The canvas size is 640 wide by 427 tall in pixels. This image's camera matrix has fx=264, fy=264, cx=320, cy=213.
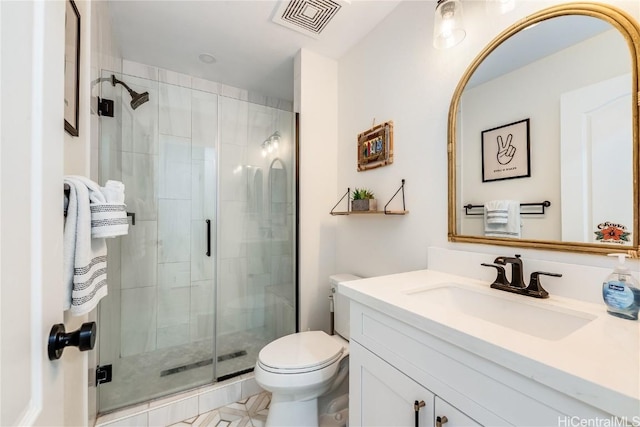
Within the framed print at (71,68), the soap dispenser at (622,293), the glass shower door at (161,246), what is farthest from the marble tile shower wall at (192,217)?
the soap dispenser at (622,293)

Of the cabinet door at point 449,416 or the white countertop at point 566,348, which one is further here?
the cabinet door at point 449,416

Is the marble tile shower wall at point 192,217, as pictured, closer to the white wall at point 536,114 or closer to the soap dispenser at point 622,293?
the white wall at point 536,114

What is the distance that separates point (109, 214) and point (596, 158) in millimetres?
1484

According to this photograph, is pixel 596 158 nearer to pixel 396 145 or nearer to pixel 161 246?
pixel 396 145

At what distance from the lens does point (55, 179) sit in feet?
1.72

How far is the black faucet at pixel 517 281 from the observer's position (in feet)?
2.92

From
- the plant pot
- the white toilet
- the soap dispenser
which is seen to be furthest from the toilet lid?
the soap dispenser

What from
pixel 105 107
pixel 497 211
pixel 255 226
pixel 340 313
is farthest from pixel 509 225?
pixel 105 107

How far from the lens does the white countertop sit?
43cm

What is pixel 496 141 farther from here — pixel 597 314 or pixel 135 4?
pixel 135 4

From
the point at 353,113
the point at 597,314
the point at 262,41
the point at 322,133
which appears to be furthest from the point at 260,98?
the point at 597,314

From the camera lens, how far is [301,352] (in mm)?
1350

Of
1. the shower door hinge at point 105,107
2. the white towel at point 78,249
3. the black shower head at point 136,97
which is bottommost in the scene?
the white towel at point 78,249

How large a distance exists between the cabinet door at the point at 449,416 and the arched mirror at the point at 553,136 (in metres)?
0.65
